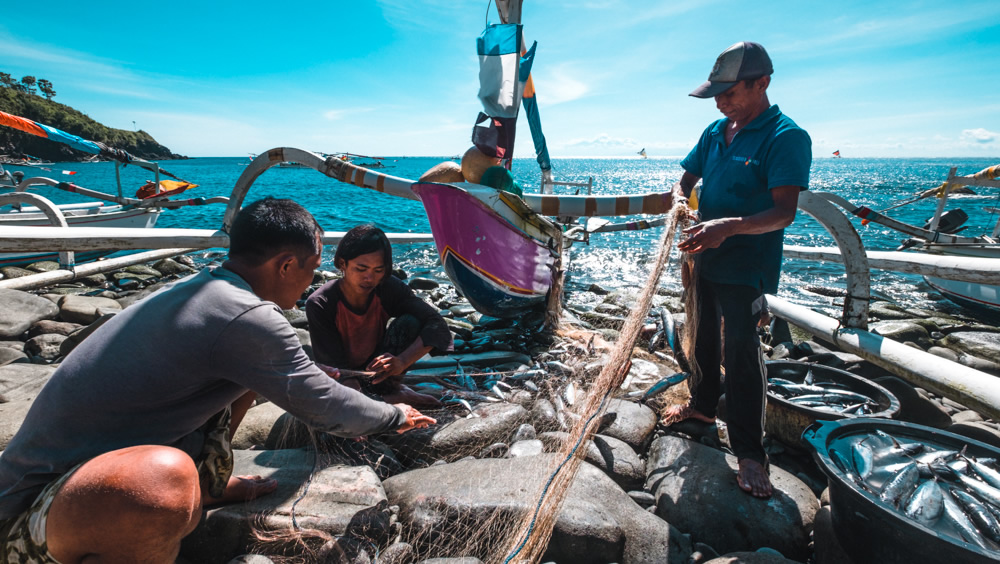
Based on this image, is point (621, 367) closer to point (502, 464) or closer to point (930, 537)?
point (502, 464)

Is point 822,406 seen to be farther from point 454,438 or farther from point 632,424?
point 454,438

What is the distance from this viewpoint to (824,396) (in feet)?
13.0

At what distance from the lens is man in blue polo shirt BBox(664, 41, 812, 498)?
2963 mm

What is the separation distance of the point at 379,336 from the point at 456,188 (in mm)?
2828

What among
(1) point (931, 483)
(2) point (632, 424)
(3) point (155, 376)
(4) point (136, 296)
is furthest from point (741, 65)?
(4) point (136, 296)

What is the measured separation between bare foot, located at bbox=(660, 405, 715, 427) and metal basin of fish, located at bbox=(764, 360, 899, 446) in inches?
18.9

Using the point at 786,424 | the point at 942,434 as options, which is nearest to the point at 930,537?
the point at 942,434

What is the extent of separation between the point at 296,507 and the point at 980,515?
3.64 metres

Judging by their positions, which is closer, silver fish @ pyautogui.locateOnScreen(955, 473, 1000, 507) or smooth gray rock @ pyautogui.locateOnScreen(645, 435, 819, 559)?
silver fish @ pyautogui.locateOnScreen(955, 473, 1000, 507)

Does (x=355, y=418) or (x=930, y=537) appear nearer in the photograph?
(x=930, y=537)

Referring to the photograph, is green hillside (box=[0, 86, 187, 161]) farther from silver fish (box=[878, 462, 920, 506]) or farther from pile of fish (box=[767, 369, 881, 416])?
silver fish (box=[878, 462, 920, 506])

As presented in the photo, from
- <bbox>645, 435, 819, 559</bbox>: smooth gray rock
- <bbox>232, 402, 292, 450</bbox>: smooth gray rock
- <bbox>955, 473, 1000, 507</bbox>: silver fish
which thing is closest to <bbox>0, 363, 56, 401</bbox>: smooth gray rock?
<bbox>232, 402, 292, 450</bbox>: smooth gray rock

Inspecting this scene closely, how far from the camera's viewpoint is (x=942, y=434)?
2.82m

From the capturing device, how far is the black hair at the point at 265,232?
2.28 meters
